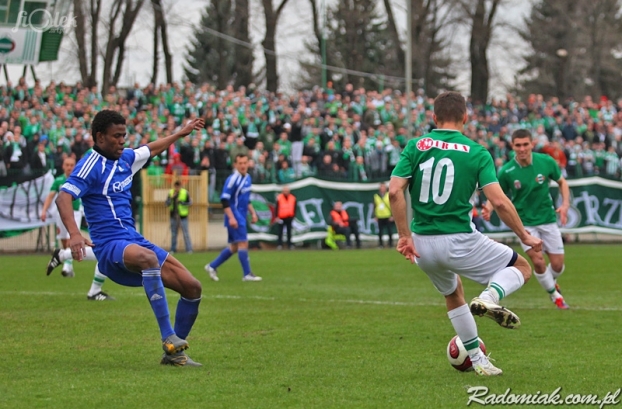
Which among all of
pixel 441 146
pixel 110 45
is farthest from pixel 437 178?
pixel 110 45

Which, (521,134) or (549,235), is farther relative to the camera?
(549,235)

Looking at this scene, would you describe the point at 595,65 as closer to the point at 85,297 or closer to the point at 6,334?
the point at 85,297

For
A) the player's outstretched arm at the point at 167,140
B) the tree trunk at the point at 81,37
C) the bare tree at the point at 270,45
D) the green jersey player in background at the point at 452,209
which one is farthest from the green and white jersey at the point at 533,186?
the bare tree at the point at 270,45

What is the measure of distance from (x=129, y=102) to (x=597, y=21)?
103 ft

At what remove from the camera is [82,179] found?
7801 mm

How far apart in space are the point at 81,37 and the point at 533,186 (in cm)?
2963

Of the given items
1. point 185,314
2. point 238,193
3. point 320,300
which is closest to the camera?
point 185,314

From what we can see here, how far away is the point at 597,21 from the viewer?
51.3 m

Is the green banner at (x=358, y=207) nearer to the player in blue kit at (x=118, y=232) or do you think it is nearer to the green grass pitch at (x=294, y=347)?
the green grass pitch at (x=294, y=347)

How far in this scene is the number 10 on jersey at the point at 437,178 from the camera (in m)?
6.95

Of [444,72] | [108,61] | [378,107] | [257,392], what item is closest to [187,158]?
[378,107]

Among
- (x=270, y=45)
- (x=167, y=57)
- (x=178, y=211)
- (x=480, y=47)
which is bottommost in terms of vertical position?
(x=178, y=211)

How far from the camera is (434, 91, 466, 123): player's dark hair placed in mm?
7082

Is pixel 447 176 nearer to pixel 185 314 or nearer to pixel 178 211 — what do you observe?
pixel 185 314
